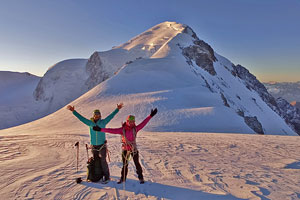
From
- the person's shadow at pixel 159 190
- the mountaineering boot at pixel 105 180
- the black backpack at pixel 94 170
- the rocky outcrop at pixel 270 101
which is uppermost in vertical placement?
the rocky outcrop at pixel 270 101

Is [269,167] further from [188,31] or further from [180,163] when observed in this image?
[188,31]

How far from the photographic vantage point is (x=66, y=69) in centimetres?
5853

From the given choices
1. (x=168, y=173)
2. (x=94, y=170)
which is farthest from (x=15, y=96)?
(x=168, y=173)

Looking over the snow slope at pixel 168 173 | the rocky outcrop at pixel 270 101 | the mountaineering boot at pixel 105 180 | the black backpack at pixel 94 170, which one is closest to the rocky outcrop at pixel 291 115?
the rocky outcrop at pixel 270 101

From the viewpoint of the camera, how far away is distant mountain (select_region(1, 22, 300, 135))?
18766 millimetres

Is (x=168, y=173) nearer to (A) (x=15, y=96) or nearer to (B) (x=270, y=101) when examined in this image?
(B) (x=270, y=101)

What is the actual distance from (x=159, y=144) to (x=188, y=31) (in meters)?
52.4

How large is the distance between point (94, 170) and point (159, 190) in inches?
72.5

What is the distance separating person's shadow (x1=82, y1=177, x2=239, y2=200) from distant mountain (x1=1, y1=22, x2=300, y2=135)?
11408 mm

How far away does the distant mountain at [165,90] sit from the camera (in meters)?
18.8

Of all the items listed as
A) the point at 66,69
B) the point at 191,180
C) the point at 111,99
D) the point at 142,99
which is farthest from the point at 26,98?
the point at 191,180

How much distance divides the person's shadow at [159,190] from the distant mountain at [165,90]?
11.4 metres

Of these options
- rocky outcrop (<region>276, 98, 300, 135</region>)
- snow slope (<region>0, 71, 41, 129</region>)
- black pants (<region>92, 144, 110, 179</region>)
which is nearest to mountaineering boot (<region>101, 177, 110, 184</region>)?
black pants (<region>92, 144, 110, 179</region>)

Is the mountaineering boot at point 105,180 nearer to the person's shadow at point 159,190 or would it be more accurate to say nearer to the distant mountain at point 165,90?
the person's shadow at point 159,190
